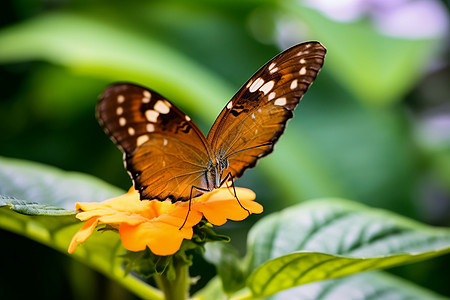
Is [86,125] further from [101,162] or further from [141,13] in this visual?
[141,13]

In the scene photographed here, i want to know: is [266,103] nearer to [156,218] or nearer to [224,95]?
[156,218]

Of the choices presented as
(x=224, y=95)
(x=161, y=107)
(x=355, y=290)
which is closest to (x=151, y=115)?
(x=161, y=107)

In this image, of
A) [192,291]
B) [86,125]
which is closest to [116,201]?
[192,291]

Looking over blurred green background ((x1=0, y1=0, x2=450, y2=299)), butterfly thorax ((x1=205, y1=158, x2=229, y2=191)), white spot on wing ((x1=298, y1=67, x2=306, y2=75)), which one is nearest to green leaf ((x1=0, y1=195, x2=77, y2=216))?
butterfly thorax ((x1=205, y1=158, x2=229, y2=191))

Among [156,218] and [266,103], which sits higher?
[266,103]

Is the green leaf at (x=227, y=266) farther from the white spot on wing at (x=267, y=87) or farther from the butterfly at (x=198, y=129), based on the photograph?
the white spot on wing at (x=267, y=87)

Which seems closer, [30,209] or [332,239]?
[30,209]

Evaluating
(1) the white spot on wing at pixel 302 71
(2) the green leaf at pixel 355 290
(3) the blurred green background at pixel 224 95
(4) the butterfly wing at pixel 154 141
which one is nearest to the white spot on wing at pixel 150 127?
(4) the butterfly wing at pixel 154 141
